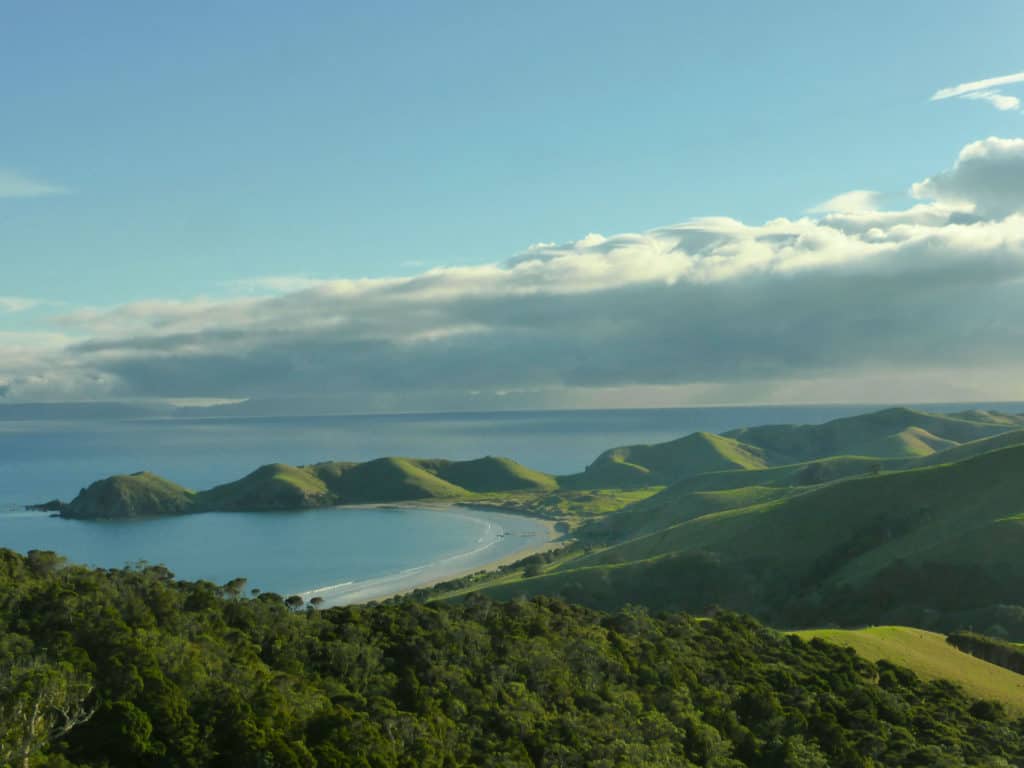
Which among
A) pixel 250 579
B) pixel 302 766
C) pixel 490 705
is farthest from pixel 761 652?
pixel 250 579

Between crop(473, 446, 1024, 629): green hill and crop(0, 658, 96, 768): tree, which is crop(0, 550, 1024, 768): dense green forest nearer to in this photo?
A: crop(0, 658, 96, 768): tree

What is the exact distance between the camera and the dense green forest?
40.2m

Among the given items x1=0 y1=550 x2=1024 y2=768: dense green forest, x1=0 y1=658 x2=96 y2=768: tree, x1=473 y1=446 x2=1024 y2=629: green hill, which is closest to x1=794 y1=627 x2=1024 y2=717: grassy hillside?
x1=0 y1=550 x2=1024 y2=768: dense green forest

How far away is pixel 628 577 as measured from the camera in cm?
14788

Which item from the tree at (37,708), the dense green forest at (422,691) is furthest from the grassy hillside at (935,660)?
the tree at (37,708)

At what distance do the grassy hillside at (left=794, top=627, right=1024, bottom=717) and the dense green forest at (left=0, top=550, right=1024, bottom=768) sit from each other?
4.32 metres

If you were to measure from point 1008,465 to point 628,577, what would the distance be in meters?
72.2

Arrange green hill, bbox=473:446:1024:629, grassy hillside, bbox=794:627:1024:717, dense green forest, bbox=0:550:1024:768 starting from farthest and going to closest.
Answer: green hill, bbox=473:446:1024:629, grassy hillside, bbox=794:627:1024:717, dense green forest, bbox=0:550:1024:768

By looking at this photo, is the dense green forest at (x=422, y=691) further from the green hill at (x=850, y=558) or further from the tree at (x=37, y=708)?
the green hill at (x=850, y=558)

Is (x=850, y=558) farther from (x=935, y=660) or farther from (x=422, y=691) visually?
(x=422, y=691)

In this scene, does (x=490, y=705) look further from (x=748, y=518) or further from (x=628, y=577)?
(x=748, y=518)

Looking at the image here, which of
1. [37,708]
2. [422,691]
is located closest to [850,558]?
[422,691]

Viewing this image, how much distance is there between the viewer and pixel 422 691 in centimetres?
5416

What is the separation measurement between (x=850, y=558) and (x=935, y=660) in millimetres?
61658
